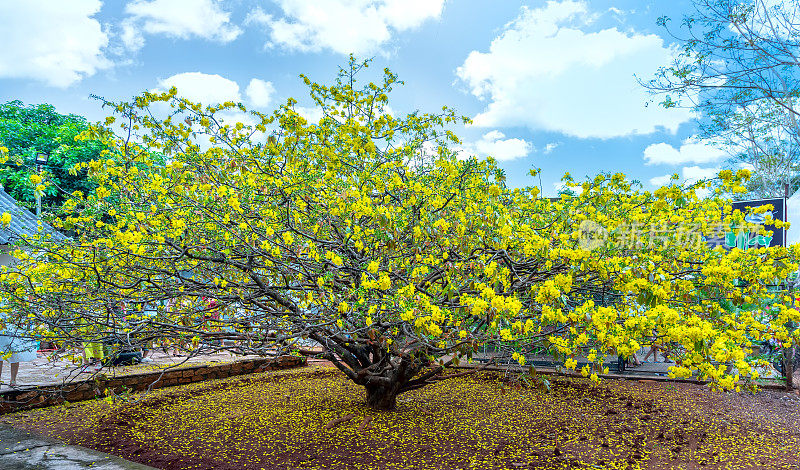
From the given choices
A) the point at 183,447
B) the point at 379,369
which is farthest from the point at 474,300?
the point at 183,447

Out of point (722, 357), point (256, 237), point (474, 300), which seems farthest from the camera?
point (256, 237)

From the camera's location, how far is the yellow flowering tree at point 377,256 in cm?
355

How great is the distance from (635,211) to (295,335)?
3.32 meters

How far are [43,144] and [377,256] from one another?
68.4ft

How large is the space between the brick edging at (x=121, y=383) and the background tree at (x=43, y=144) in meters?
13.2

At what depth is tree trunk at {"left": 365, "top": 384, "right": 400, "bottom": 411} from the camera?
5.71m

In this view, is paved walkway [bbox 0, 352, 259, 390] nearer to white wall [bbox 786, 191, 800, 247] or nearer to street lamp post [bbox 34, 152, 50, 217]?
street lamp post [bbox 34, 152, 50, 217]

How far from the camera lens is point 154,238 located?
3.89 m

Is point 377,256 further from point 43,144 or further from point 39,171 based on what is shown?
point 43,144

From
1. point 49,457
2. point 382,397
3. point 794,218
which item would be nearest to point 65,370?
point 49,457

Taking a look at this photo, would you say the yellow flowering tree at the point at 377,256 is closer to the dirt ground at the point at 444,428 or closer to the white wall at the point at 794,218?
the dirt ground at the point at 444,428

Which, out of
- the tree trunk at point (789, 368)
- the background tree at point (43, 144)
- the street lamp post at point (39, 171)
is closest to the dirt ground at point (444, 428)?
the tree trunk at point (789, 368)

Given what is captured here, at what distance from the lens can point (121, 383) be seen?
690cm

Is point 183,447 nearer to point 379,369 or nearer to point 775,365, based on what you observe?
point 379,369
